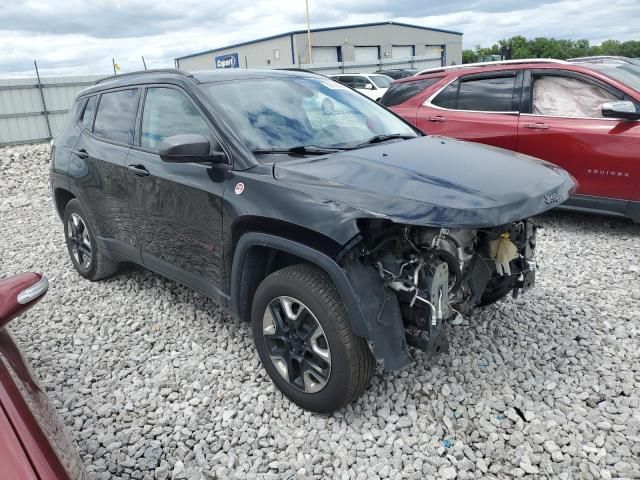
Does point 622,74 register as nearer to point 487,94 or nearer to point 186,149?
point 487,94

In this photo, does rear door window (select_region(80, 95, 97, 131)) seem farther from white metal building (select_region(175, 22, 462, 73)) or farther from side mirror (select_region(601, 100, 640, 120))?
white metal building (select_region(175, 22, 462, 73))

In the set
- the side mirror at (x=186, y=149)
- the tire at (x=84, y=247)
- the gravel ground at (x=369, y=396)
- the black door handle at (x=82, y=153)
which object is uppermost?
the side mirror at (x=186, y=149)

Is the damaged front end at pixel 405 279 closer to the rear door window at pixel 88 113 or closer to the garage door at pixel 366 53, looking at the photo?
the rear door window at pixel 88 113

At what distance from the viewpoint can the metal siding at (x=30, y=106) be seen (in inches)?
524

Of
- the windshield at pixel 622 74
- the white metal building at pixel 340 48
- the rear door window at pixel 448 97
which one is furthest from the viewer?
the white metal building at pixel 340 48

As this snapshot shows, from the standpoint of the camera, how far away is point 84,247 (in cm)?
475

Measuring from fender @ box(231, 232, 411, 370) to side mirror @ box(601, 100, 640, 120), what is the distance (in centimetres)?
381

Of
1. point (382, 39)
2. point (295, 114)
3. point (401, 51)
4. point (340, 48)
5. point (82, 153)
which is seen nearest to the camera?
point (295, 114)

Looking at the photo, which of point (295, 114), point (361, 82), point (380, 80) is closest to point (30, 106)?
point (361, 82)

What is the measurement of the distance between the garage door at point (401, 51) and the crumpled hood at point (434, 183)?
162ft

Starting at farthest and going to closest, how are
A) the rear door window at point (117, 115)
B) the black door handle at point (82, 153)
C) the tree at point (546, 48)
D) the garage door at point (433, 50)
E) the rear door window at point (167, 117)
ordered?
the tree at point (546, 48) → the garage door at point (433, 50) → the black door handle at point (82, 153) → the rear door window at point (117, 115) → the rear door window at point (167, 117)

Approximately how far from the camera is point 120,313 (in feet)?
13.8

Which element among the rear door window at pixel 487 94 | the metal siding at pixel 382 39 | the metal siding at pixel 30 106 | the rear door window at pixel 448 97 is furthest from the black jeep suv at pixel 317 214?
the metal siding at pixel 382 39

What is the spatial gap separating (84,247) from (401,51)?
49.6m
